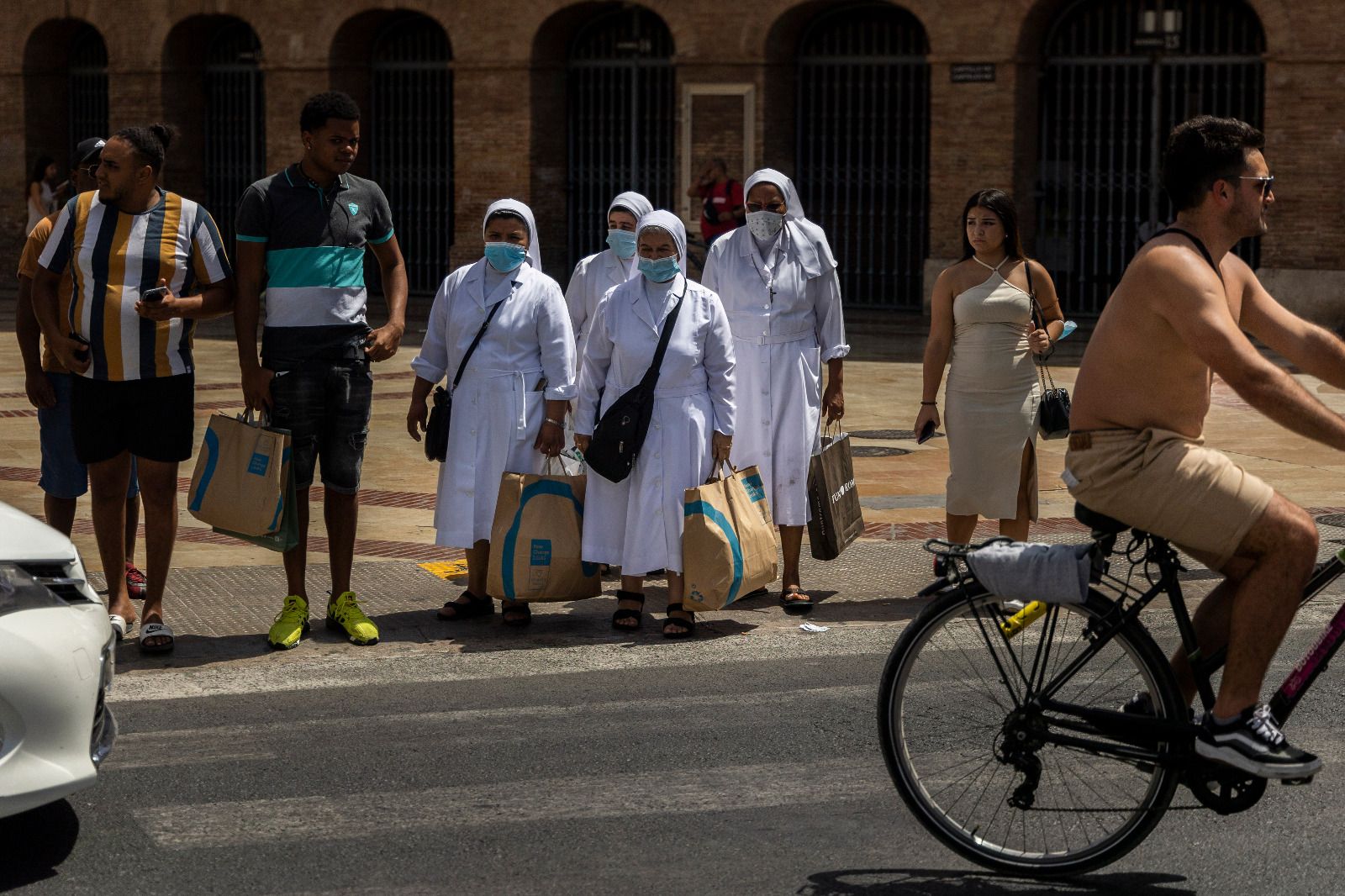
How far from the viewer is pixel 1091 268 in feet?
80.2

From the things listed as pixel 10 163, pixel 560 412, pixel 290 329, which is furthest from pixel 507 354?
pixel 10 163

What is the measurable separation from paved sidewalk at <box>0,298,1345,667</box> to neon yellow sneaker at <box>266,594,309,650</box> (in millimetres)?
65

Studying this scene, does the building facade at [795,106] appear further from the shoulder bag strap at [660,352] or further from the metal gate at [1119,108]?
the shoulder bag strap at [660,352]

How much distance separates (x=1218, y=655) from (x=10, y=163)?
29547mm

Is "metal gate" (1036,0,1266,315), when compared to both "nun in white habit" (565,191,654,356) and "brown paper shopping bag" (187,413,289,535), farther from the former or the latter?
"brown paper shopping bag" (187,413,289,535)

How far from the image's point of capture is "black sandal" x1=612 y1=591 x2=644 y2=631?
27.3 ft

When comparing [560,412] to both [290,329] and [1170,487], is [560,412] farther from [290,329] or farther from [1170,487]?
[1170,487]

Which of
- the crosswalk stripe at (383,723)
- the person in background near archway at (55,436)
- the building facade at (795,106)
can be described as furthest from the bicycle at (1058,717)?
the building facade at (795,106)

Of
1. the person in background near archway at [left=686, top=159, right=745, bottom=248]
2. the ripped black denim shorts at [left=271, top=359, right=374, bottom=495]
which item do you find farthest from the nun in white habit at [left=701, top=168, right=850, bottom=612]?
the person in background near archway at [left=686, top=159, right=745, bottom=248]

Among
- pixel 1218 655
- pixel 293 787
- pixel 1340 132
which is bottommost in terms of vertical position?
pixel 293 787

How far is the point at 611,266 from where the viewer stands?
9.68m

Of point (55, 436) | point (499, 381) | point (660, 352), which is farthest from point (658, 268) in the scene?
point (55, 436)

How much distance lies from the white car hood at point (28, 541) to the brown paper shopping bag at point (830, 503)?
4.05m

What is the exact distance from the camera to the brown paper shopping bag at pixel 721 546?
316 inches
